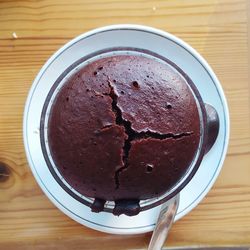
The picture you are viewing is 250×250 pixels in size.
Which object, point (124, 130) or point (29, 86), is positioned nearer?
point (124, 130)

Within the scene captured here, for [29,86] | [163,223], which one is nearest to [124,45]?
[29,86]

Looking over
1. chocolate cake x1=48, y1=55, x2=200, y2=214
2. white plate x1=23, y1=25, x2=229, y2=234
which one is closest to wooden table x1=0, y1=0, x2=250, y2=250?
white plate x1=23, y1=25, x2=229, y2=234

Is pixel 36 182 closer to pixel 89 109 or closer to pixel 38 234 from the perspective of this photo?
pixel 38 234

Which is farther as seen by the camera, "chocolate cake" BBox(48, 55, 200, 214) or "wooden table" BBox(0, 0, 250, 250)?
"wooden table" BBox(0, 0, 250, 250)

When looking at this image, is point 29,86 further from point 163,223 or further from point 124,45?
point 163,223

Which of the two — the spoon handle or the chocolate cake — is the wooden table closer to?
the spoon handle

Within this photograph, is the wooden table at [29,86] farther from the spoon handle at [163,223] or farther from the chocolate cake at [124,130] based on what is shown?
the chocolate cake at [124,130]

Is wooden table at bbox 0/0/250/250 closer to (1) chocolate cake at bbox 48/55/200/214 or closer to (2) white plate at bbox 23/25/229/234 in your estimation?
(2) white plate at bbox 23/25/229/234

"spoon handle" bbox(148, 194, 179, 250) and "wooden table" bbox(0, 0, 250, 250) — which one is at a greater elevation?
"wooden table" bbox(0, 0, 250, 250)
